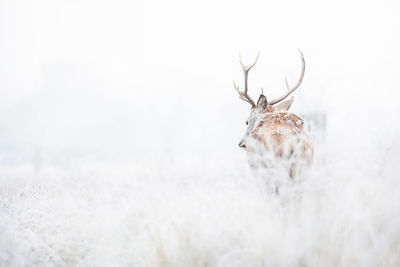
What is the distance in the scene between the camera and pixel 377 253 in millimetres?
1854

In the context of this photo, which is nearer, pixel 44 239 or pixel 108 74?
pixel 44 239

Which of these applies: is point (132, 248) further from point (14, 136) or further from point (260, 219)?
point (14, 136)

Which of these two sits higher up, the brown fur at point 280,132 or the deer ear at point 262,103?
the deer ear at point 262,103

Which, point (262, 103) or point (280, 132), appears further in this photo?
point (262, 103)

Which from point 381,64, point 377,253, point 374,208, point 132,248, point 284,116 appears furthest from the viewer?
point 381,64

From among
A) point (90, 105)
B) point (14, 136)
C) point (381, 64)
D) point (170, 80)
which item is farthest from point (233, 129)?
point (14, 136)

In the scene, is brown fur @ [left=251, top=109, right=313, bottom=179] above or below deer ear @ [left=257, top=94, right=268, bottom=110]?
below

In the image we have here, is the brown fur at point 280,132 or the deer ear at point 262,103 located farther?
the deer ear at point 262,103

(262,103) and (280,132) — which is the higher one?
(262,103)

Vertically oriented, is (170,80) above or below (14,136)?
above

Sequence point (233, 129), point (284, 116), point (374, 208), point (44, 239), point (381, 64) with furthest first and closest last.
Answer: point (233, 129), point (381, 64), point (284, 116), point (44, 239), point (374, 208)

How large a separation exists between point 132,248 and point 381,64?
11530 mm

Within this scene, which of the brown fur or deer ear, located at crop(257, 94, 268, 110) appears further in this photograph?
deer ear, located at crop(257, 94, 268, 110)

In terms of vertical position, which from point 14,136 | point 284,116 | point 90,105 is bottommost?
point 14,136
